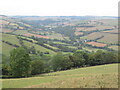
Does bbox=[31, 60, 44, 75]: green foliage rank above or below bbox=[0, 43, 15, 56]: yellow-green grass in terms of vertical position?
above

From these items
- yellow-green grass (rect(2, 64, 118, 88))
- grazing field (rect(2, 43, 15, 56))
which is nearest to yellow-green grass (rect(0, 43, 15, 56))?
grazing field (rect(2, 43, 15, 56))

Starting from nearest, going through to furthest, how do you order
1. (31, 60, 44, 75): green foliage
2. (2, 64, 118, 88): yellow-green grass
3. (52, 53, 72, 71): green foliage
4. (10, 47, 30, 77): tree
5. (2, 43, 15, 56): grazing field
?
(2, 64, 118, 88): yellow-green grass, (10, 47, 30, 77): tree, (31, 60, 44, 75): green foliage, (52, 53, 72, 71): green foliage, (2, 43, 15, 56): grazing field

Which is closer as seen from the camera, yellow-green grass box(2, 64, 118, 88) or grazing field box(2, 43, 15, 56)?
yellow-green grass box(2, 64, 118, 88)

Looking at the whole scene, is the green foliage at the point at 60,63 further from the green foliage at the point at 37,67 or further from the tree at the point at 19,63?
the tree at the point at 19,63

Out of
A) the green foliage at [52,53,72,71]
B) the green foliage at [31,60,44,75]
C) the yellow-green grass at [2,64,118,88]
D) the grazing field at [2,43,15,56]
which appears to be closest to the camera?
the yellow-green grass at [2,64,118,88]

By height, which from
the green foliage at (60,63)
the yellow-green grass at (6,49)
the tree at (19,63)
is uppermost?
the tree at (19,63)

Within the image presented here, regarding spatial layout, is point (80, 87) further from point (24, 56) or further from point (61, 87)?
point (24, 56)

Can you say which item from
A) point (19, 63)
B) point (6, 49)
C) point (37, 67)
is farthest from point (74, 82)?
point (6, 49)

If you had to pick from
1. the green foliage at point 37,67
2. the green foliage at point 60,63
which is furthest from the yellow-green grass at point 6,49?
the green foliage at point 37,67

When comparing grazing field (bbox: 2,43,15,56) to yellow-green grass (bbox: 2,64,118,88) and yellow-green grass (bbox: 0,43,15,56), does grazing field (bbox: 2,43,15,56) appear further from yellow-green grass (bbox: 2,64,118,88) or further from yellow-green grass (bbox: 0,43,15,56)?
yellow-green grass (bbox: 2,64,118,88)

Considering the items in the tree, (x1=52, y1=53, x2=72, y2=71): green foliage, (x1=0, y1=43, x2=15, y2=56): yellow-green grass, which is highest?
the tree

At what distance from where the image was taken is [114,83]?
66.0 feet

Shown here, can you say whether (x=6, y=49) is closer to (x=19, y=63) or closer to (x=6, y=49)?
(x=6, y=49)

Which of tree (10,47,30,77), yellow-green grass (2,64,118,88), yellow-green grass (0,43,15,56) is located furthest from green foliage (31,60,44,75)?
yellow-green grass (0,43,15,56)
